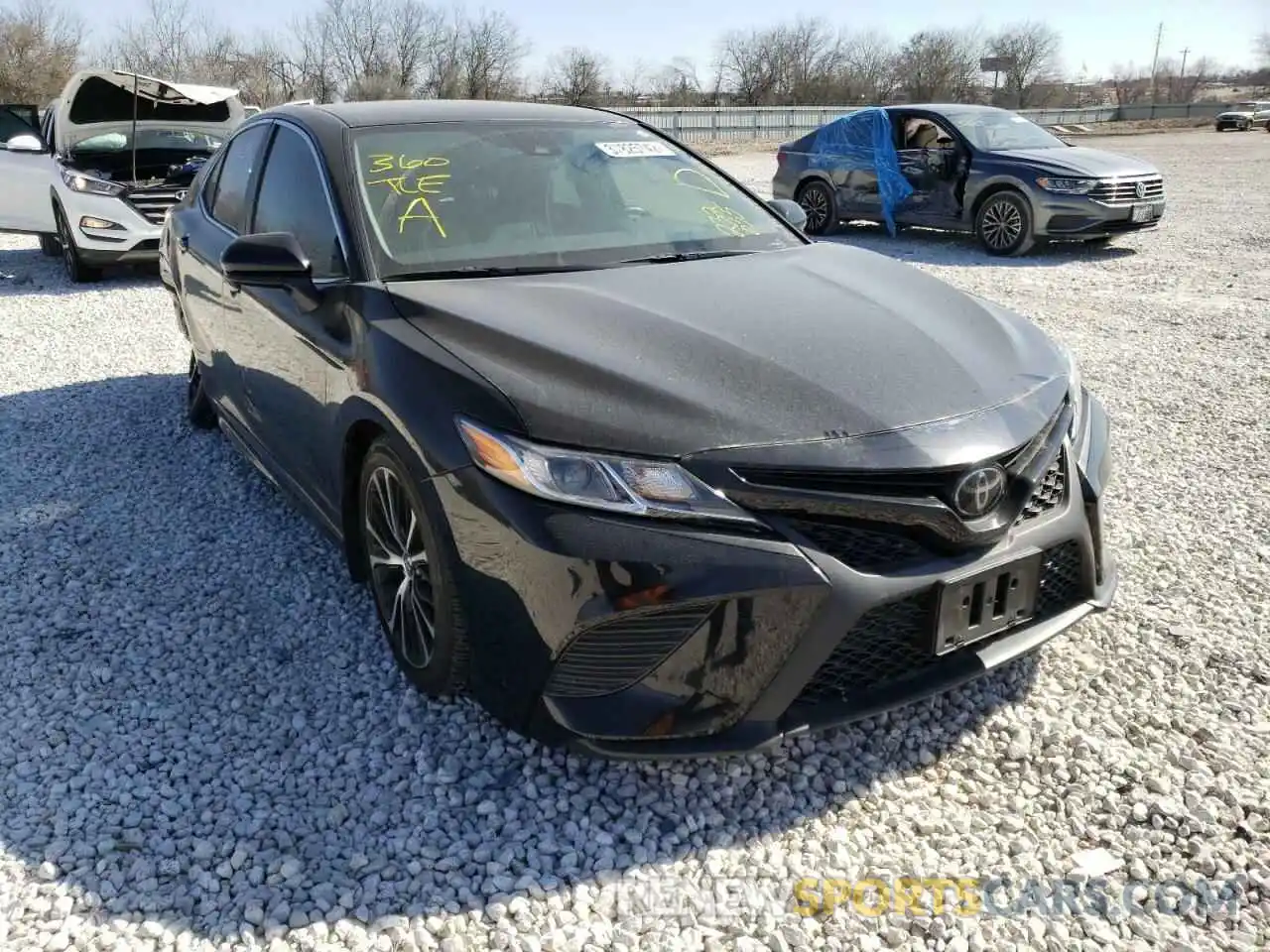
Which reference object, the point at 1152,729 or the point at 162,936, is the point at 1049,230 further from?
the point at 162,936

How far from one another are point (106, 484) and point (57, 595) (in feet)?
3.82

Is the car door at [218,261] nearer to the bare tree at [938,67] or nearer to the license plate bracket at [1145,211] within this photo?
the license plate bracket at [1145,211]

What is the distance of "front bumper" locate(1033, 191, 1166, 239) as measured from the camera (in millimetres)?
10328

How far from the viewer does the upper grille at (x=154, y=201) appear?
30.2ft

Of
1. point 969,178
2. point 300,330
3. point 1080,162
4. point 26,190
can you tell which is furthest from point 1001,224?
point 26,190

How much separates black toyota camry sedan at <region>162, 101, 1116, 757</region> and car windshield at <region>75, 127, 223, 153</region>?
7880 millimetres

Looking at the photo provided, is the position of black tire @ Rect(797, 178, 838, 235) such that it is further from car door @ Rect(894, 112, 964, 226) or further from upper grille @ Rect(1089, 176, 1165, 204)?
upper grille @ Rect(1089, 176, 1165, 204)

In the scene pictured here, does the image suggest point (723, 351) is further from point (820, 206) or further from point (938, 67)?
point (938, 67)

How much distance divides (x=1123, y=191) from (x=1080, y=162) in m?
0.60

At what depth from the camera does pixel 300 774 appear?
2.58 metres

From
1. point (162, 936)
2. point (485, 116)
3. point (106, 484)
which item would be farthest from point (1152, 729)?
point (106, 484)

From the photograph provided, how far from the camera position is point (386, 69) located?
52812mm

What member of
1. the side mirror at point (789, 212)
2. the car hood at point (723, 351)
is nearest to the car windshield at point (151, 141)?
the side mirror at point (789, 212)

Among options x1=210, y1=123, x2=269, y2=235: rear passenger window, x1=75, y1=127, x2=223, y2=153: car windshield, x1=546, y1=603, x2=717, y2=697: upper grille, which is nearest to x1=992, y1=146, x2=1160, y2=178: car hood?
x1=75, y1=127, x2=223, y2=153: car windshield
